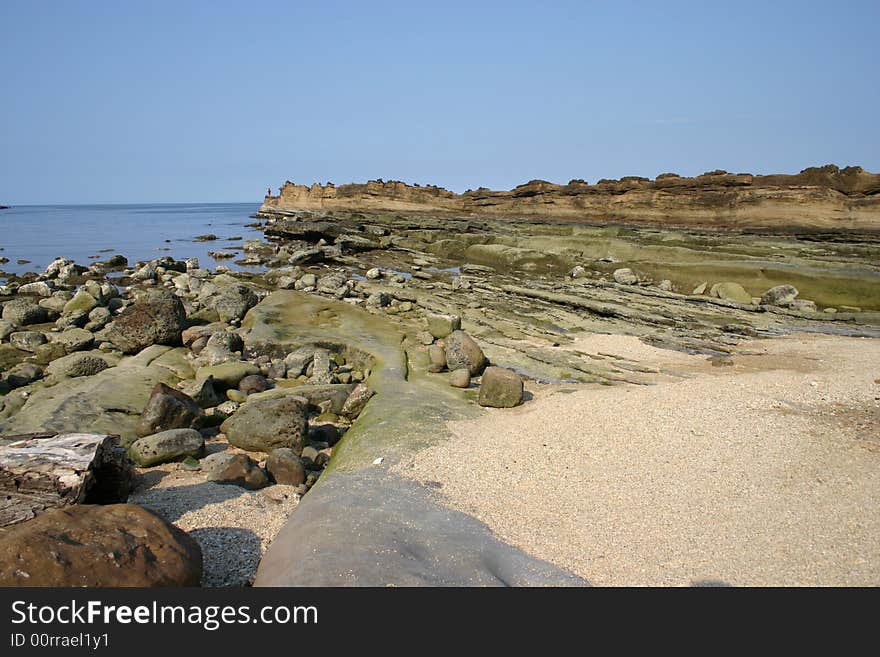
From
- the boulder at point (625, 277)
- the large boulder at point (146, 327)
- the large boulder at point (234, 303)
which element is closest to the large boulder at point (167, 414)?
the large boulder at point (146, 327)

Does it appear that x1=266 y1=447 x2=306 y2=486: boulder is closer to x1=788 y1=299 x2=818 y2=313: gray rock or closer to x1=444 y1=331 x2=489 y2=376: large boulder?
x1=444 y1=331 x2=489 y2=376: large boulder

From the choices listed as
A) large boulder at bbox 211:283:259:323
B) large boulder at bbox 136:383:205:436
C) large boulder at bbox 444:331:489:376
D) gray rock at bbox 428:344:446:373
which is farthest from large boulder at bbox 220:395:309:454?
large boulder at bbox 211:283:259:323

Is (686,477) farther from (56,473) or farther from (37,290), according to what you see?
(37,290)

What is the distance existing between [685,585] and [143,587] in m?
4.09

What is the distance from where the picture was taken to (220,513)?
19.5ft

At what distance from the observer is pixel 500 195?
178 feet

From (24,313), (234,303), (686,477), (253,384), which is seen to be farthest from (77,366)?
(686,477)

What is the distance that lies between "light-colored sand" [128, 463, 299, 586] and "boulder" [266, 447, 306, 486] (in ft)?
0.43

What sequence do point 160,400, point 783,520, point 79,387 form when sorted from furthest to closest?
point 79,387, point 160,400, point 783,520

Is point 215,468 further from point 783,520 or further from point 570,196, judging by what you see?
point 570,196

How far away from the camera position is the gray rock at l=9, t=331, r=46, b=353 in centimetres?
1352

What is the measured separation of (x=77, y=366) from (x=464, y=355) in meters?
8.20

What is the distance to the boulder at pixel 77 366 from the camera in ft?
37.5

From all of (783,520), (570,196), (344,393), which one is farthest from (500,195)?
(783,520)
